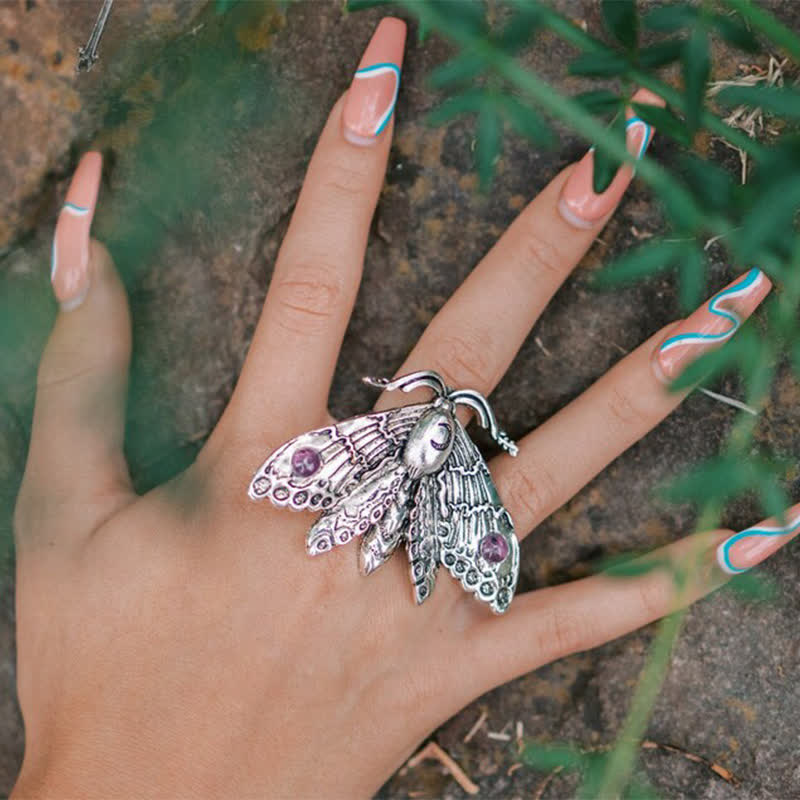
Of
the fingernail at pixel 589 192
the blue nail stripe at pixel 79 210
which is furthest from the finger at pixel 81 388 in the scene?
the fingernail at pixel 589 192

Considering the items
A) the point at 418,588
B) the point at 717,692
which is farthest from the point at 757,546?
the point at 418,588

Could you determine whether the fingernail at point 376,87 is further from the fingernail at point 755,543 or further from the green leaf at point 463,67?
the fingernail at point 755,543

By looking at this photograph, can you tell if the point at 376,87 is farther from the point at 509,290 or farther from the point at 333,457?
the point at 333,457

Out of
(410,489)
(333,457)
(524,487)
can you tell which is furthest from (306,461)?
(524,487)

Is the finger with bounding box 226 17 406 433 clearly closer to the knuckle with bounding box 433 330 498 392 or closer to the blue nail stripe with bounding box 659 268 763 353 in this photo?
the knuckle with bounding box 433 330 498 392

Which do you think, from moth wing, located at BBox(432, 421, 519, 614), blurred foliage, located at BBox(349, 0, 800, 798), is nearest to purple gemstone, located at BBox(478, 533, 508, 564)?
moth wing, located at BBox(432, 421, 519, 614)

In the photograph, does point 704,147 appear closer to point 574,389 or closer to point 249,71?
point 574,389
